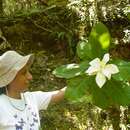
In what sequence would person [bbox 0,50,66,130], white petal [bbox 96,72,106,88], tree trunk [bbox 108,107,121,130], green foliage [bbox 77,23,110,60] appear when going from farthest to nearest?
tree trunk [bbox 108,107,121,130] < person [bbox 0,50,66,130] < green foliage [bbox 77,23,110,60] < white petal [bbox 96,72,106,88]

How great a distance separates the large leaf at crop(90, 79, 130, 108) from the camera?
2.08 metres

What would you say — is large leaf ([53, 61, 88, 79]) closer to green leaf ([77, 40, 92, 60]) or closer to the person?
green leaf ([77, 40, 92, 60])

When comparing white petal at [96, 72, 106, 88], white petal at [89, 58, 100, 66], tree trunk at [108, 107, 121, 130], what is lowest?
tree trunk at [108, 107, 121, 130]

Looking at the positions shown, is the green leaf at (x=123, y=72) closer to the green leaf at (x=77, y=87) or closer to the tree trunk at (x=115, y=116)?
the green leaf at (x=77, y=87)

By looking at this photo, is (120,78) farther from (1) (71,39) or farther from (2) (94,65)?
(1) (71,39)

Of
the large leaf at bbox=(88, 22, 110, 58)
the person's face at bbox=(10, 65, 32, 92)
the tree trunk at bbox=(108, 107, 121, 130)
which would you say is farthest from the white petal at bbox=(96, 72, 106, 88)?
the tree trunk at bbox=(108, 107, 121, 130)

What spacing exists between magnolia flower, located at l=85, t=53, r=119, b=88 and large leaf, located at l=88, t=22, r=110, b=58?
0.06m

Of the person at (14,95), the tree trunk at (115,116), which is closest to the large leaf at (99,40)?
the person at (14,95)

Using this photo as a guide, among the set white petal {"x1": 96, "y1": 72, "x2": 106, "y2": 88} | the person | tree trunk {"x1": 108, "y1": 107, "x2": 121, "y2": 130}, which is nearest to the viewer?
white petal {"x1": 96, "y1": 72, "x2": 106, "y2": 88}

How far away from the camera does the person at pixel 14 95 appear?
7.83 feet

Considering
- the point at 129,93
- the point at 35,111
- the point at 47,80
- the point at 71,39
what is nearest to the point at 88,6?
the point at 71,39

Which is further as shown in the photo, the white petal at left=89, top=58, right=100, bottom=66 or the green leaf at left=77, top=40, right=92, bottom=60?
the green leaf at left=77, top=40, right=92, bottom=60

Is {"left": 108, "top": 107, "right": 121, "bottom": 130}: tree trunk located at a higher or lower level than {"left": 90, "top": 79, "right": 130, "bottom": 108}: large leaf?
lower

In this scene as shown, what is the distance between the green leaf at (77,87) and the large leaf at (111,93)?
0.04 m
